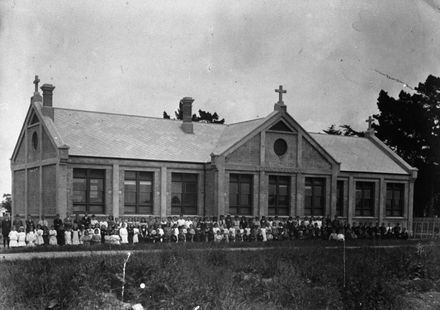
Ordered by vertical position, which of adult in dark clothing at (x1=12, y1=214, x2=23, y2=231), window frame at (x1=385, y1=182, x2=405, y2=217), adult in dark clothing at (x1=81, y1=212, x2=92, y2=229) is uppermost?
window frame at (x1=385, y1=182, x2=405, y2=217)

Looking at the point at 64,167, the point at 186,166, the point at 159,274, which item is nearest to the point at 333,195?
the point at 186,166

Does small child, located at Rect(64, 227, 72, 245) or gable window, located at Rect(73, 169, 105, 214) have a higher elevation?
gable window, located at Rect(73, 169, 105, 214)

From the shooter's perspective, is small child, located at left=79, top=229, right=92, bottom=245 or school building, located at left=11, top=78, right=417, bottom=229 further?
school building, located at left=11, top=78, right=417, bottom=229

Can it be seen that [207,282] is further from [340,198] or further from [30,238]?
[340,198]

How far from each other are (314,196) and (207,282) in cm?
2638

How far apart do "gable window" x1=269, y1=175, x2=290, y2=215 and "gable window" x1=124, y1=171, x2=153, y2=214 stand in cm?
812

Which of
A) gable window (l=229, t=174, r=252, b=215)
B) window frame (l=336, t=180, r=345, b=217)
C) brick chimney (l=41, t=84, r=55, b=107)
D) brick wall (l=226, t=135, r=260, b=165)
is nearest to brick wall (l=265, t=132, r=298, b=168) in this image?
brick wall (l=226, t=135, r=260, b=165)

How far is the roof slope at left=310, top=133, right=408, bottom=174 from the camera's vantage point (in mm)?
43906

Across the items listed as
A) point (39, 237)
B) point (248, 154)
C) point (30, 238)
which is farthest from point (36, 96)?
point (248, 154)

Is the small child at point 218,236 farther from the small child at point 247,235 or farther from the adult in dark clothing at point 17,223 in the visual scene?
the adult in dark clothing at point 17,223

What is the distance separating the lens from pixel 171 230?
30781 mm

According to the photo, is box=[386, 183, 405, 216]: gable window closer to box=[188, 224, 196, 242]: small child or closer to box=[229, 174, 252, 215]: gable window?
box=[229, 174, 252, 215]: gable window

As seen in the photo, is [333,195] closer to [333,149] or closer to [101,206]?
[333,149]

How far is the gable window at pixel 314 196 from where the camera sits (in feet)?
132
